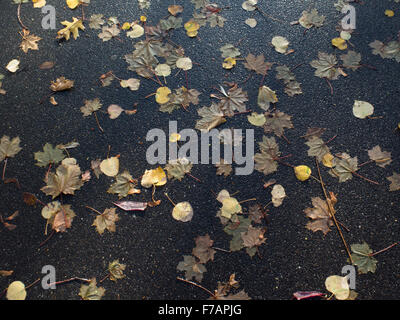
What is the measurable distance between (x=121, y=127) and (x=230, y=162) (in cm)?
80

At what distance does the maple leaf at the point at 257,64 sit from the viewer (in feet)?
7.82

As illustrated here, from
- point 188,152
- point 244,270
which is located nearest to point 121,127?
point 188,152

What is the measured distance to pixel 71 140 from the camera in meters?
2.15

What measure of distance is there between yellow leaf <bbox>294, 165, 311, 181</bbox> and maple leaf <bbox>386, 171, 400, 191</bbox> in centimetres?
50

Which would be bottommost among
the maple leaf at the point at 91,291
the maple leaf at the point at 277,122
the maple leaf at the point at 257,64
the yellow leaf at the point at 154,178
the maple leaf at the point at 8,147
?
the maple leaf at the point at 91,291

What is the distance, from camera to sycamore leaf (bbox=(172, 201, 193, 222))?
74.6 inches

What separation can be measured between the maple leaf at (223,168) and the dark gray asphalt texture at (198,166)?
4 cm

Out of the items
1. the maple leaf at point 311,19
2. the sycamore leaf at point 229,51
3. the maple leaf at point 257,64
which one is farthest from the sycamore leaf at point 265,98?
the maple leaf at point 311,19

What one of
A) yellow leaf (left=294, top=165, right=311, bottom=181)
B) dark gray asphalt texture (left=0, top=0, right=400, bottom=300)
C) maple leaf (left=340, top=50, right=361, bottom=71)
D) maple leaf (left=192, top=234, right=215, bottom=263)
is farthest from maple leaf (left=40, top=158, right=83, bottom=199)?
maple leaf (left=340, top=50, right=361, bottom=71)

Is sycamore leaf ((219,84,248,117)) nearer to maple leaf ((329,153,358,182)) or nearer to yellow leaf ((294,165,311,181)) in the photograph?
yellow leaf ((294,165,311,181))

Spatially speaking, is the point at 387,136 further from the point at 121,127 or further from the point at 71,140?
the point at 71,140

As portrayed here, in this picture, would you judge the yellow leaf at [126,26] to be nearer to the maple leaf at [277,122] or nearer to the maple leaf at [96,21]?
the maple leaf at [96,21]
